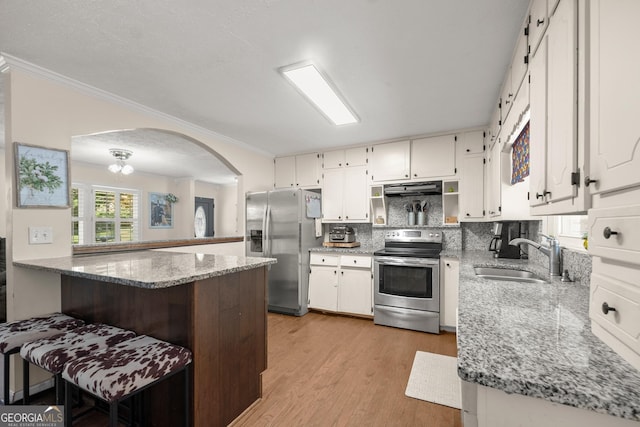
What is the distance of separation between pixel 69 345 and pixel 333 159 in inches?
136

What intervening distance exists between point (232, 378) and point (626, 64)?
6.93ft

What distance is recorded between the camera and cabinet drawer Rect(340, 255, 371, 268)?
3602 mm

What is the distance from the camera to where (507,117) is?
2.00 metres

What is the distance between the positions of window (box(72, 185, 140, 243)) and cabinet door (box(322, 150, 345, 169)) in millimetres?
4726

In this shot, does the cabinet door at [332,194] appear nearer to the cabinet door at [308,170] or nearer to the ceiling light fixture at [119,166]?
the cabinet door at [308,170]

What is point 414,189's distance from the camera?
11.7 feet

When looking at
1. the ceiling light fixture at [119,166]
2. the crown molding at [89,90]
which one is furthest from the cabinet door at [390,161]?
the ceiling light fixture at [119,166]

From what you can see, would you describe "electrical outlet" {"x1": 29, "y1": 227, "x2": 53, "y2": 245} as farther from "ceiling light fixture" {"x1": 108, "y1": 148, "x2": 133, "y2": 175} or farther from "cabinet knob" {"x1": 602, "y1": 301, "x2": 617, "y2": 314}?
"cabinet knob" {"x1": 602, "y1": 301, "x2": 617, "y2": 314}

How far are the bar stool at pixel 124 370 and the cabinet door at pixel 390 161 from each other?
10.1 ft

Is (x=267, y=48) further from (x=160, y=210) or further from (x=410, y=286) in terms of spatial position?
(x=160, y=210)

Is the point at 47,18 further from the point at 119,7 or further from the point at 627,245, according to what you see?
the point at 627,245

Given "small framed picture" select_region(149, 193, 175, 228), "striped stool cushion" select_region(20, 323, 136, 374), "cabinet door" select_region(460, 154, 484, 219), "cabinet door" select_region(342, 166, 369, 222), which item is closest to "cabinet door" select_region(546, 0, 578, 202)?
"striped stool cushion" select_region(20, 323, 136, 374)

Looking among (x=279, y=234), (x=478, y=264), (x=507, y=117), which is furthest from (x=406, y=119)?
(x=279, y=234)

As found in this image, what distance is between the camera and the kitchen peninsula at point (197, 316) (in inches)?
57.6
